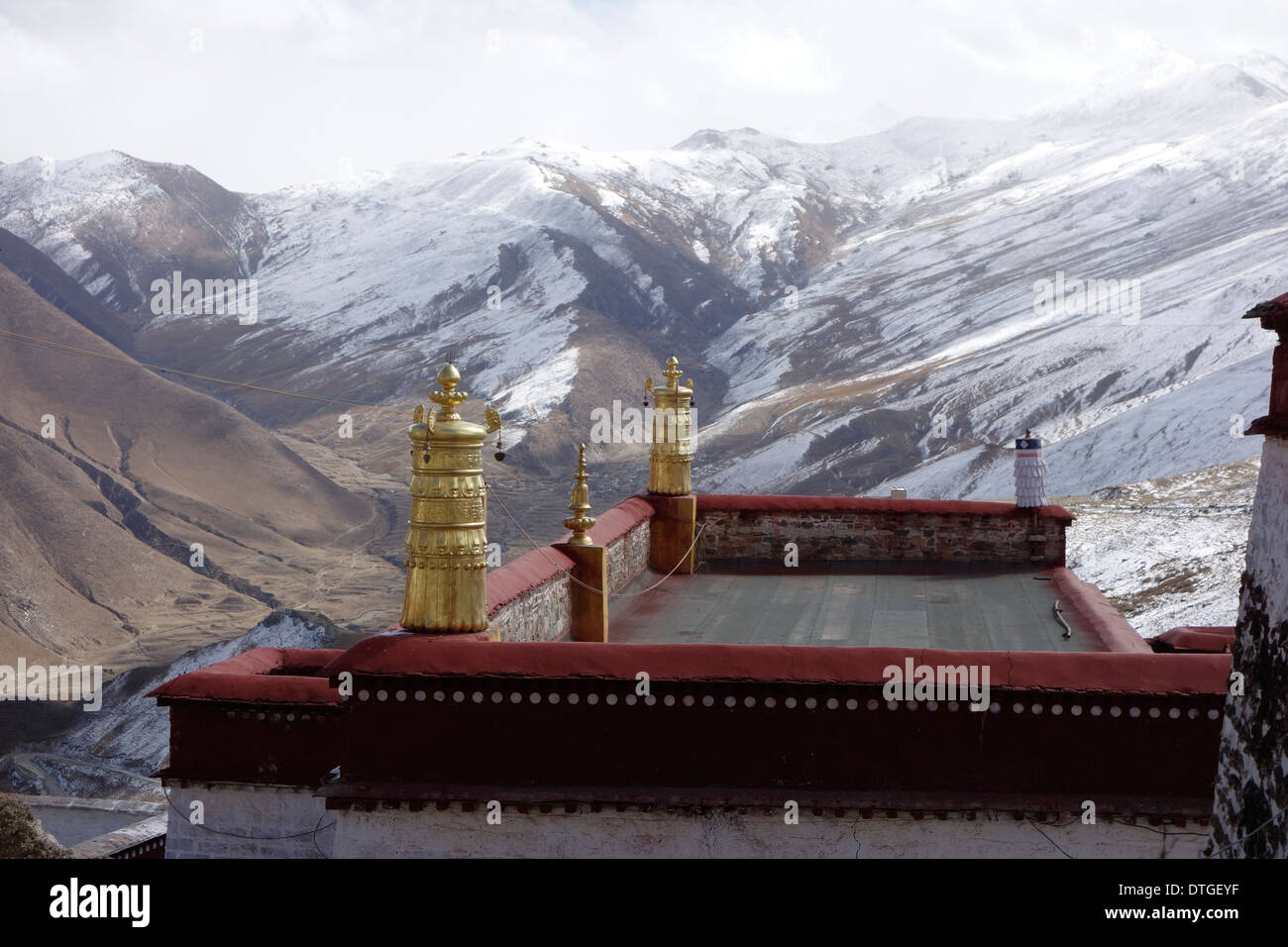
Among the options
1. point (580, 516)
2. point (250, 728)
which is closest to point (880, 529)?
point (580, 516)

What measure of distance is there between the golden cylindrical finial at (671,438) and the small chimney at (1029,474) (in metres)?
3.86

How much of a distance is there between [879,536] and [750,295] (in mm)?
90112

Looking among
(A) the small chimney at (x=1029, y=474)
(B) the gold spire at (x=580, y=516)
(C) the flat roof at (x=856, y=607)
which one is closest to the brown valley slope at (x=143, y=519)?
(C) the flat roof at (x=856, y=607)

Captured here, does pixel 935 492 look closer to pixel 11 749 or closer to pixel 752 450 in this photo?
pixel 752 450

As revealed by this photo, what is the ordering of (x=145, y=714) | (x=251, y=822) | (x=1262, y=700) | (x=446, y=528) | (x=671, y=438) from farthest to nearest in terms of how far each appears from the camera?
(x=145, y=714)
(x=671, y=438)
(x=251, y=822)
(x=446, y=528)
(x=1262, y=700)

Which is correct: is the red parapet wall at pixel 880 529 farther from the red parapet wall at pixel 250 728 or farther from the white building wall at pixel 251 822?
the white building wall at pixel 251 822

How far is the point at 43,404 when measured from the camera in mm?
59969

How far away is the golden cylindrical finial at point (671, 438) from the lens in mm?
15477

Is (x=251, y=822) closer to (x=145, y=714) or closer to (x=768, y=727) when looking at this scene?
(x=768, y=727)

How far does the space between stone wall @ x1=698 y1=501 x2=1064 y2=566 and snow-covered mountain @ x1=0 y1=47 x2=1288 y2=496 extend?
34577mm

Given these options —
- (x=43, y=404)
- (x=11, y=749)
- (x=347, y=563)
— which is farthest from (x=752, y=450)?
(x=11, y=749)

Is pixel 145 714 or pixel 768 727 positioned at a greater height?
pixel 768 727

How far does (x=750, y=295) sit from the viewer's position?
343ft

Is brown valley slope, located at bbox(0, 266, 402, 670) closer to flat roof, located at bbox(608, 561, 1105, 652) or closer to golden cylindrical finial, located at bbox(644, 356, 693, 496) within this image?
golden cylindrical finial, located at bbox(644, 356, 693, 496)
